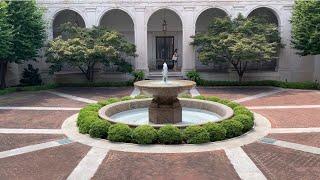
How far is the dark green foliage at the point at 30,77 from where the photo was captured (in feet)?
91.4

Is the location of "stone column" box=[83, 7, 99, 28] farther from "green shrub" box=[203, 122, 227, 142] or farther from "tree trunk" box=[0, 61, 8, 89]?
"green shrub" box=[203, 122, 227, 142]

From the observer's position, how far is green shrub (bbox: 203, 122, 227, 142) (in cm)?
1232

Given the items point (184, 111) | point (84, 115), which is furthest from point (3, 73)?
point (184, 111)

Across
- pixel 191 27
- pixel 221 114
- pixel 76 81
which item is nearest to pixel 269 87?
pixel 191 27

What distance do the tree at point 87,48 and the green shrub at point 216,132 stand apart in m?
13.8

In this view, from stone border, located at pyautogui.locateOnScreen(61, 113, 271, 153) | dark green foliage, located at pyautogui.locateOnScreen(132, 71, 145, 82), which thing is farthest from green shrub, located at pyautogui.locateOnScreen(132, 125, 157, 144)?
dark green foliage, located at pyautogui.locateOnScreen(132, 71, 145, 82)

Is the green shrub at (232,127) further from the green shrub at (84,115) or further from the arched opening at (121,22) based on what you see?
the arched opening at (121,22)

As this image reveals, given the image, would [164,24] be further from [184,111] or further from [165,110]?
[165,110]

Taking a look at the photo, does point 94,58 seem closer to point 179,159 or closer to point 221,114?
point 221,114

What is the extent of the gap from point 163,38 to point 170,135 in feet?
69.3

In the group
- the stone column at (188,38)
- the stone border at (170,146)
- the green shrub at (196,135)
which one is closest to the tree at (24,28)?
the stone column at (188,38)

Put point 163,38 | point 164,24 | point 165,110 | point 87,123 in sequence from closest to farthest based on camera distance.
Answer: point 87,123, point 165,110, point 164,24, point 163,38

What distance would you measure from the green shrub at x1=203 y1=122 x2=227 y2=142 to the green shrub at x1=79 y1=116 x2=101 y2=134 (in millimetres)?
4081

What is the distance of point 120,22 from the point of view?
32094 millimetres
